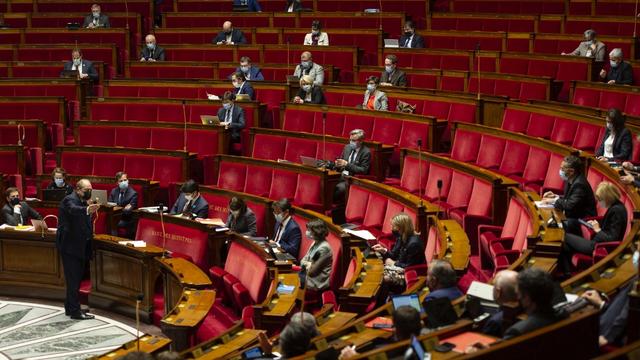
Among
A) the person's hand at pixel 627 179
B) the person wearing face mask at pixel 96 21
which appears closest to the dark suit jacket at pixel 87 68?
the person wearing face mask at pixel 96 21

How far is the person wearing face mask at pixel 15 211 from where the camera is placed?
4.84 m

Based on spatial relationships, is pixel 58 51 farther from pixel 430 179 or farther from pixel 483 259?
pixel 483 259

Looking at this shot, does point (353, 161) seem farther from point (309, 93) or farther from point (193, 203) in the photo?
point (309, 93)

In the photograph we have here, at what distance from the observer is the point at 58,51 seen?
275 inches

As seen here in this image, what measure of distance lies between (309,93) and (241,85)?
1.46 ft

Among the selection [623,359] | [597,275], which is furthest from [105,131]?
[623,359]

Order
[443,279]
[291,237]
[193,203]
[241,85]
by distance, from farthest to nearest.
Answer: [241,85] < [193,203] < [291,237] < [443,279]

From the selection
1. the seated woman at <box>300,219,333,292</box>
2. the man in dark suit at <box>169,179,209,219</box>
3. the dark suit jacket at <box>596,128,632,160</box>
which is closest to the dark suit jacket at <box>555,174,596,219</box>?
the dark suit jacket at <box>596,128,632,160</box>

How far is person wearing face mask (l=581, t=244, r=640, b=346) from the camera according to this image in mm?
2158

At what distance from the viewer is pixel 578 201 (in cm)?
347

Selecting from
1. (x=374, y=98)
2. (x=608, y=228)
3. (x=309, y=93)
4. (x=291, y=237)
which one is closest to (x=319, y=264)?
(x=291, y=237)

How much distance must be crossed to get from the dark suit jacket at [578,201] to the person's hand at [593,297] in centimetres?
125

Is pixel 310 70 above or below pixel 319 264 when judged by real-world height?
above

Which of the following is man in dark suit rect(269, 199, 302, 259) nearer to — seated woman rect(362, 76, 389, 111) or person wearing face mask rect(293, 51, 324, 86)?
seated woman rect(362, 76, 389, 111)
